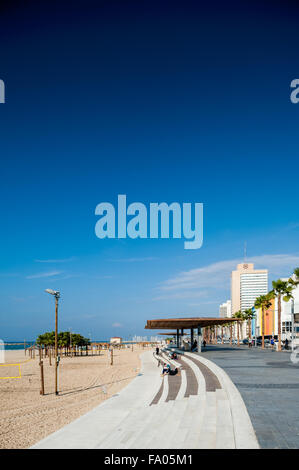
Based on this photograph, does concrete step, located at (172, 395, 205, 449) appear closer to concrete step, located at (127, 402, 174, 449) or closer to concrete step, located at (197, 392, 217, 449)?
concrete step, located at (197, 392, 217, 449)

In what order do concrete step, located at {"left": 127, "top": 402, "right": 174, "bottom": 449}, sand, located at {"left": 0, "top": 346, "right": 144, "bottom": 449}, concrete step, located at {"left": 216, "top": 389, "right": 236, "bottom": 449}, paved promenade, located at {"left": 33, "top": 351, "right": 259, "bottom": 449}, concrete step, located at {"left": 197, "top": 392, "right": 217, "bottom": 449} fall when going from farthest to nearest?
sand, located at {"left": 0, "top": 346, "right": 144, "bottom": 449}, concrete step, located at {"left": 127, "top": 402, "right": 174, "bottom": 449}, paved promenade, located at {"left": 33, "top": 351, "right": 259, "bottom": 449}, concrete step, located at {"left": 197, "top": 392, "right": 217, "bottom": 449}, concrete step, located at {"left": 216, "top": 389, "right": 236, "bottom": 449}

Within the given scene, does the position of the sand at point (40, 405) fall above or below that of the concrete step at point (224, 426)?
below

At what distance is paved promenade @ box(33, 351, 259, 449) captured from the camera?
9.18 metres

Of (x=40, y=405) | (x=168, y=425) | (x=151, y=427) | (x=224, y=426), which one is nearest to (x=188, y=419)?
(x=168, y=425)

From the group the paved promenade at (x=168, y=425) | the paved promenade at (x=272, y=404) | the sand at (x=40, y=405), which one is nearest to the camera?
the paved promenade at (x=272, y=404)

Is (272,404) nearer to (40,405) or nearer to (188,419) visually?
(188,419)

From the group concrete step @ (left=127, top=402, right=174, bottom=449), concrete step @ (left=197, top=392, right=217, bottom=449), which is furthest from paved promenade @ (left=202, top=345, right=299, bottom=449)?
concrete step @ (left=127, top=402, right=174, bottom=449)

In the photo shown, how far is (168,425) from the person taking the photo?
1080 cm

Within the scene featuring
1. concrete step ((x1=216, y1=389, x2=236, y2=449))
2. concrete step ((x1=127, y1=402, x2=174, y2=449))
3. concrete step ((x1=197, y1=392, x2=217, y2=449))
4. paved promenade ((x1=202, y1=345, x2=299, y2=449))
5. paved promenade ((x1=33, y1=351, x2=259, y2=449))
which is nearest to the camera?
concrete step ((x1=216, y1=389, x2=236, y2=449))

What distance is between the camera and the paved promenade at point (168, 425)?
918 cm

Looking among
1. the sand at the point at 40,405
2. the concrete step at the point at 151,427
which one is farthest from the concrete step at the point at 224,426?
the sand at the point at 40,405

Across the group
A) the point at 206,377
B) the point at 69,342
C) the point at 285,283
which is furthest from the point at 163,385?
the point at 69,342

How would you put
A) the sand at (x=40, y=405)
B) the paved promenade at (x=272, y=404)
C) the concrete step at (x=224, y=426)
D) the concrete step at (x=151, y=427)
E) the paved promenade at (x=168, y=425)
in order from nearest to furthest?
the concrete step at (x=224, y=426), the paved promenade at (x=272, y=404), the paved promenade at (x=168, y=425), the concrete step at (x=151, y=427), the sand at (x=40, y=405)

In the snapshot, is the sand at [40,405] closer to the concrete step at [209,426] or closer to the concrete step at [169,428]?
the concrete step at [169,428]
